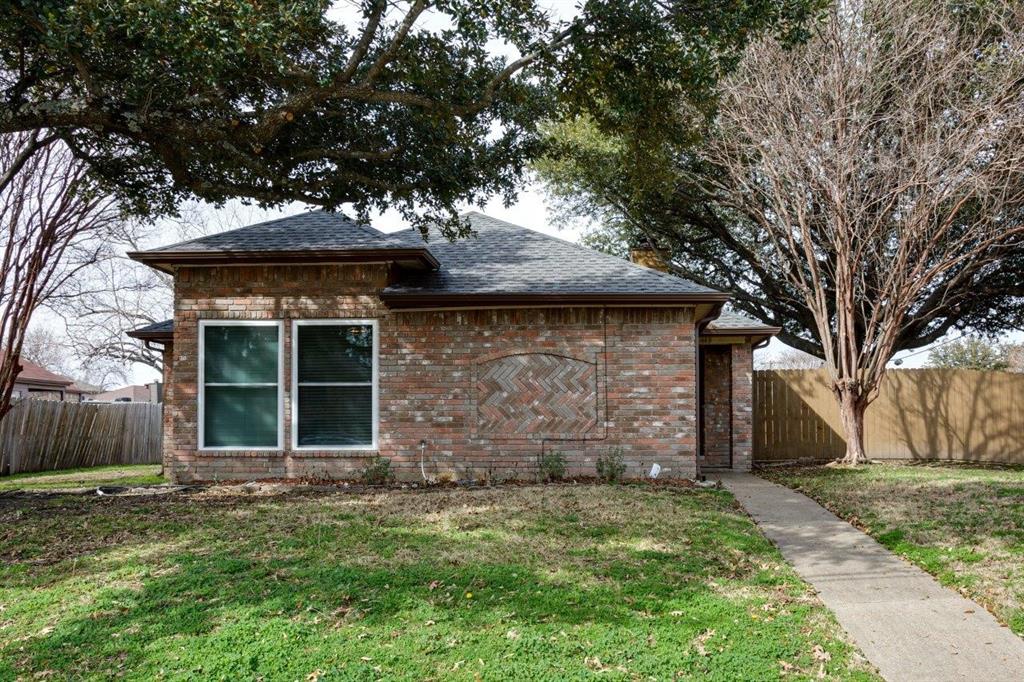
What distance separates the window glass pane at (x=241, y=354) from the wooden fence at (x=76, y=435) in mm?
8287

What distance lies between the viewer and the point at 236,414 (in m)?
11.0

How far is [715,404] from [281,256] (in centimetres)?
803

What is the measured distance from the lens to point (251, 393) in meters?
11.0

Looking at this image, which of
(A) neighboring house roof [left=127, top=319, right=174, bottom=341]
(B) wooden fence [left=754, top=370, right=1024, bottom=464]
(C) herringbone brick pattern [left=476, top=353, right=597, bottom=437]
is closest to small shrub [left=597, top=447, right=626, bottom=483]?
(C) herringbone brick pattern [left=476, top=353, right=597, bottom=437]

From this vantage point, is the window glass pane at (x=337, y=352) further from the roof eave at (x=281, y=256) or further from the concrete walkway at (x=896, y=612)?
the concrete walkway at (x=896, y=612)

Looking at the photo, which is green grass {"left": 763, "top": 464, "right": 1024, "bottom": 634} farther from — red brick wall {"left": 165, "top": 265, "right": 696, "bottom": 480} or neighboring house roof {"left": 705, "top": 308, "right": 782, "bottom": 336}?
neighboring house roof {"left": 705, "top": 308, "right": 782, "bottom": 336}

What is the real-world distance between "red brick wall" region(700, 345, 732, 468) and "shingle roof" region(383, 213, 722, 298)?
2974 millimetres

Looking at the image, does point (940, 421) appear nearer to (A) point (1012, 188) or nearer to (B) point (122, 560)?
(A) point (1012, 188)

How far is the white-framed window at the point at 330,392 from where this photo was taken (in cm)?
1094

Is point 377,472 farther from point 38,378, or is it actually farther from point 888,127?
point 38,378

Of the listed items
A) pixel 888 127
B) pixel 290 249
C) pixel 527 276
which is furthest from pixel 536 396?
pixel 888 127

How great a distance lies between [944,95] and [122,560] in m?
14.3

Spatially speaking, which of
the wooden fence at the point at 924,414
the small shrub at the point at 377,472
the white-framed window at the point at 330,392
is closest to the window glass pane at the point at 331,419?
the white-framed window at the point at 330,392

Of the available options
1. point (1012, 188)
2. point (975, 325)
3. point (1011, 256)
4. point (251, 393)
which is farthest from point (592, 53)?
point (975, 325)
